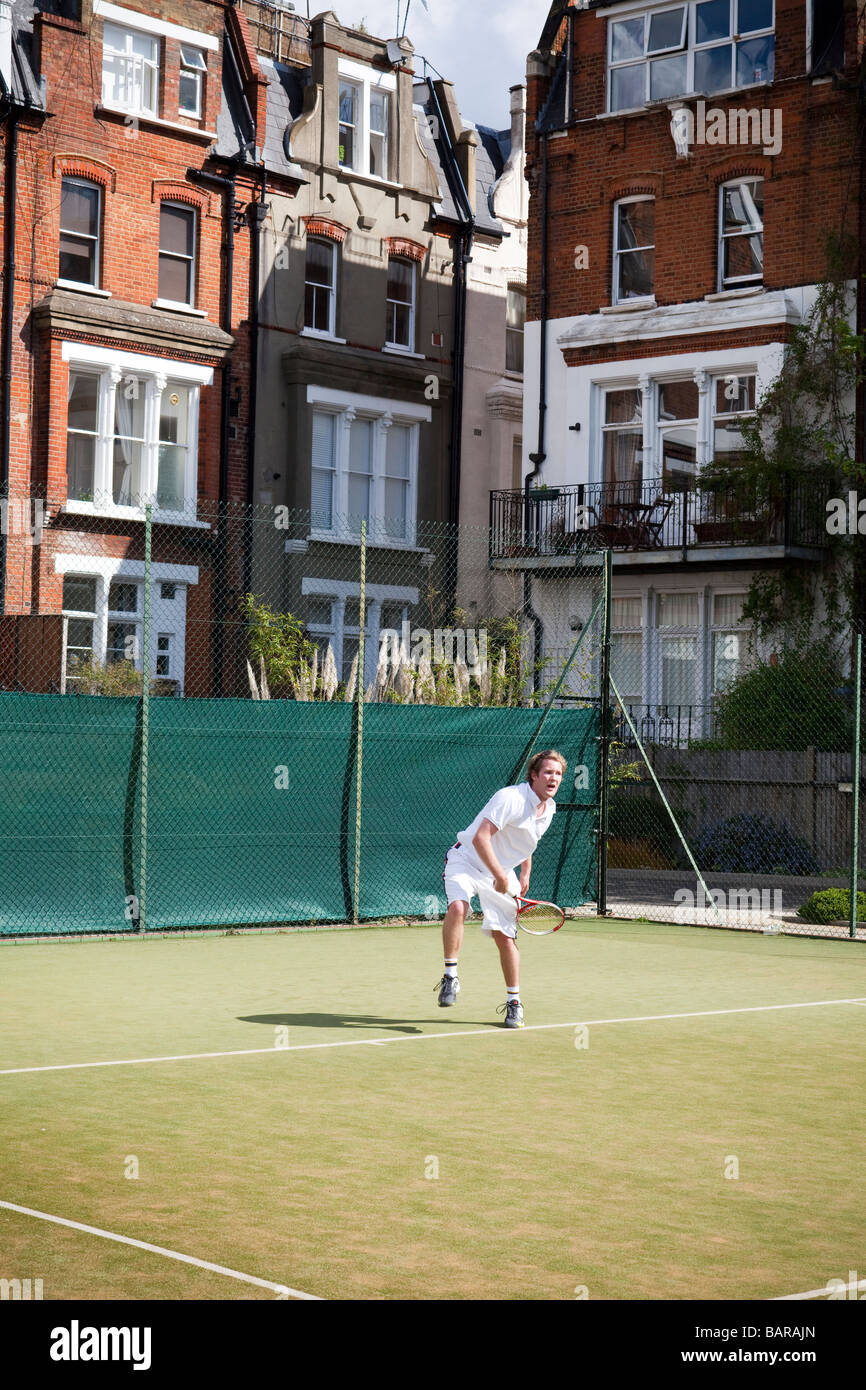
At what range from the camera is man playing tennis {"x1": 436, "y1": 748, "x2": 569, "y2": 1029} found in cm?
1055

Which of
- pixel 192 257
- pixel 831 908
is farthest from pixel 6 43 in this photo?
pixel 831 908

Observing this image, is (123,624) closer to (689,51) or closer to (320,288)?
(320,288)

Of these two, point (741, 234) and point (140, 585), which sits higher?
point (741, 234)

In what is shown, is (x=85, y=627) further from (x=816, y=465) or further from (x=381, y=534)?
(x=816, y=465)

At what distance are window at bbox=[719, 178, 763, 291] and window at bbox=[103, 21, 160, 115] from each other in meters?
9.99

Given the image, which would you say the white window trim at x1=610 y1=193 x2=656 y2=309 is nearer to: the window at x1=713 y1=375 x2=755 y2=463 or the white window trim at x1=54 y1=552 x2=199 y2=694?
the window at x1=713 y1=375 x2=755 y2=463

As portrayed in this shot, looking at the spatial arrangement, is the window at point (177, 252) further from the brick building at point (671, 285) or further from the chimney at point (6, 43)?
the brick building at point (671, 285)

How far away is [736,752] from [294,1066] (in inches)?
625

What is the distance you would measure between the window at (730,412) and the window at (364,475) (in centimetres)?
698

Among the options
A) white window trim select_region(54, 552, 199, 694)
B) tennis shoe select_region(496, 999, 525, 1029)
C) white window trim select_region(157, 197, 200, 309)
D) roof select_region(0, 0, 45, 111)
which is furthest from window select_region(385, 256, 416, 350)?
tennis shoe select_region(496, 999, 525, 1029)

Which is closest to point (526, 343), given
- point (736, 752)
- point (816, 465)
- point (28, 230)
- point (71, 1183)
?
point (816, 465)

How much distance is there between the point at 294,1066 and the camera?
374 inches

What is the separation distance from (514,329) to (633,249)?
621 cm

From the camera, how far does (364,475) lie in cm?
3456
